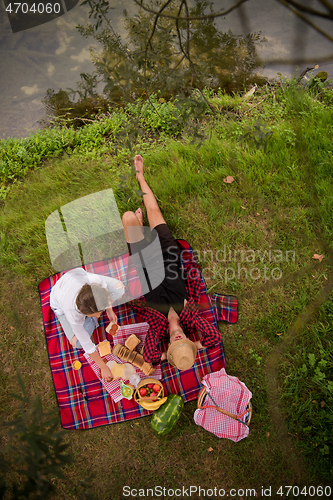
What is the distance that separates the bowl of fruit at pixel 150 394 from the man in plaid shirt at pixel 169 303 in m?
0.26

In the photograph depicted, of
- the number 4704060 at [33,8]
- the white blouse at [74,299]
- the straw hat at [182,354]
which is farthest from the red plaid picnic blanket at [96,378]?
the number 4704060 at [33,8]

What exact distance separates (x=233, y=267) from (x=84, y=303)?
2.10 meters

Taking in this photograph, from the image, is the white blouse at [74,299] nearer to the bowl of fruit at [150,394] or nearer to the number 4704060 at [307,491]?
the bowl of fruit at [150,394]

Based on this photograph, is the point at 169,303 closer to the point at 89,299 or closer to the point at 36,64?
the point at 89,299

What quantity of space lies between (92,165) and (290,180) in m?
3.08

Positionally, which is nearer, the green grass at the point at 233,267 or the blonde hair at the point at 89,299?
the blonde hair at the point at 89,299

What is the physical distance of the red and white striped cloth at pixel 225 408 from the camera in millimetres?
3482

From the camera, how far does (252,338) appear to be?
382 cm

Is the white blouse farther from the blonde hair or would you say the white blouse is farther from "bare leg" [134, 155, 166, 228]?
"bare leg" [134, 155, 166, 228]

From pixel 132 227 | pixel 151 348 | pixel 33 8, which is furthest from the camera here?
pixel 33 8

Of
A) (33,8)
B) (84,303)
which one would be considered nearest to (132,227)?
(84,303)

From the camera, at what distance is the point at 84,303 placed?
3.20 meters

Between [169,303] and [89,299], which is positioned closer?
[89,299]

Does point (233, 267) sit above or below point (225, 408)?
above
